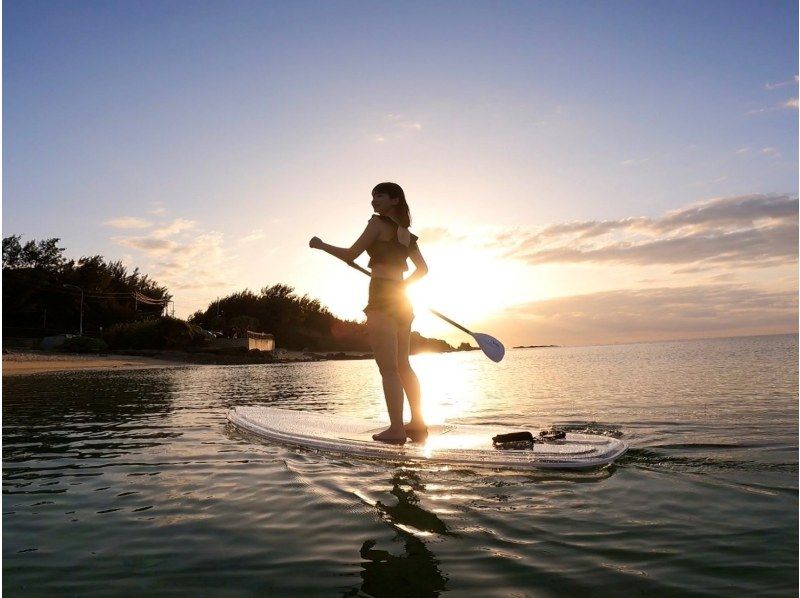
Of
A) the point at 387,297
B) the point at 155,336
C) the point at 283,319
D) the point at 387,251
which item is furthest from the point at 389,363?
the point at 283,319

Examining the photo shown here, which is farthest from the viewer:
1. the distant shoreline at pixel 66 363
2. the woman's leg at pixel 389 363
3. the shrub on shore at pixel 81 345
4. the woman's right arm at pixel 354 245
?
the shrub on shore at pixel 81 345

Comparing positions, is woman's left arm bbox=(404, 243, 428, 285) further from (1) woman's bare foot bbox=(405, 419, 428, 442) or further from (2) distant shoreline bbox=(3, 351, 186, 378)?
(2) distant shoreline bbox=(3, 351, 186, 378)

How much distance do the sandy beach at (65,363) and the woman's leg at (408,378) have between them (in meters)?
29.3

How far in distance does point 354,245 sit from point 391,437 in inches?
78.8

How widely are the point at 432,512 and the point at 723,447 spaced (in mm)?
4100

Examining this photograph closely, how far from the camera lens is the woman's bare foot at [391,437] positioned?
6125mm

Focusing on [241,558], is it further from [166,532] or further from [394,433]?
[394,433]

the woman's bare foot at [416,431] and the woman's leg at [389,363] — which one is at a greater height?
the woman's leg at [389,363]

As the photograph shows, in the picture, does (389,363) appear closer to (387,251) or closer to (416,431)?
(416,431)

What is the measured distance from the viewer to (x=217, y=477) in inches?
203

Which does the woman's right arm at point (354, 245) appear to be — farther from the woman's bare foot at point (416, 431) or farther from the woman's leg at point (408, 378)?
the woman's bare foot at point (416, 431)

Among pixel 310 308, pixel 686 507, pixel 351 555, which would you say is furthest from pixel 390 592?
pixel 310 308

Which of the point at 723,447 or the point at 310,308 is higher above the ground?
the point at 310,308

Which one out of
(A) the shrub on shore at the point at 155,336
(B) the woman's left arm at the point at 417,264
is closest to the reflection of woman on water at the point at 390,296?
(B) the woman's left arm at the point at 417,264
